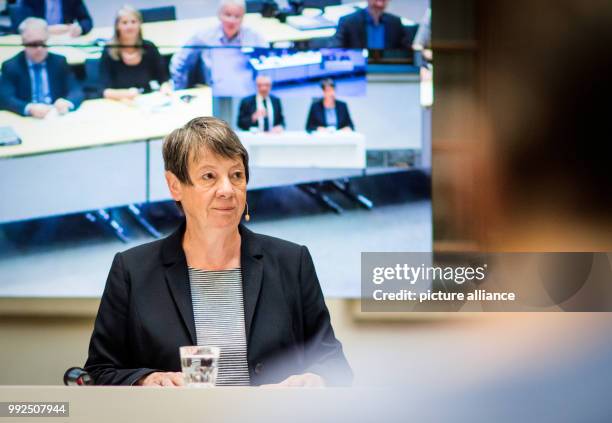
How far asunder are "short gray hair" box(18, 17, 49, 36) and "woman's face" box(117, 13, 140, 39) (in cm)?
24

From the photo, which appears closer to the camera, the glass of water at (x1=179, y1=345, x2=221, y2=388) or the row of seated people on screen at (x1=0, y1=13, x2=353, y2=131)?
the glass of water at (x1=179, y1=345, x2=221, y2=388)

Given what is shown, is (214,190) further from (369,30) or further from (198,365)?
(369,30)

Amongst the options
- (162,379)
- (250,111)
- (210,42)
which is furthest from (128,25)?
(162,379)

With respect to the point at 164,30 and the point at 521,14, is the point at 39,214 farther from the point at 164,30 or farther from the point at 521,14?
the point at 521,14

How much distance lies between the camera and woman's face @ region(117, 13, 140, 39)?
2984 mm

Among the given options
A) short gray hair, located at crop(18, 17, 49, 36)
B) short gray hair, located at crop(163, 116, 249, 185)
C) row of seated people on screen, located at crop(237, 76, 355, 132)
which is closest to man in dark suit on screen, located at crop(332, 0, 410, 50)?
row of seated people on screen, located at crop(237, 76, 355, 132)

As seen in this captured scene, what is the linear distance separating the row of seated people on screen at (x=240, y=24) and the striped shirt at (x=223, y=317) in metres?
1.22

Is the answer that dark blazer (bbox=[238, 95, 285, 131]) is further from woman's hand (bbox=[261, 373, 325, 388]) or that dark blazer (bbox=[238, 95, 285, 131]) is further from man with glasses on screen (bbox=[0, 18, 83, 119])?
woman's hand (bbox=[261, 373, 325, 388])

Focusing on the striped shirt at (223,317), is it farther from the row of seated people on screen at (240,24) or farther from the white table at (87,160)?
the row of seated people on screen at (240,24)

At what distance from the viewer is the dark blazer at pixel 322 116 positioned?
3.02 meters

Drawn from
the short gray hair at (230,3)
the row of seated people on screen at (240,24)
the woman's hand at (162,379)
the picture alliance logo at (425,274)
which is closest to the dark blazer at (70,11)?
the row of seated people on screen at (240,24)

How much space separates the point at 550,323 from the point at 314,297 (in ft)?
2.15

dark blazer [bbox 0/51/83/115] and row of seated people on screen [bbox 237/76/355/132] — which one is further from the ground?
dark blazer [bbox 0/51/83/115]

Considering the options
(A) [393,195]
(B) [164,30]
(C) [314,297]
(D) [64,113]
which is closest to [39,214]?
(D) [64,113]
